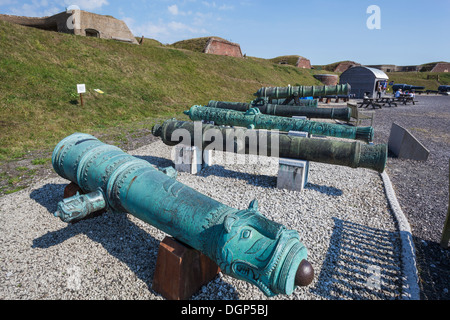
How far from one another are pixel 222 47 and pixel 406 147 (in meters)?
34.1

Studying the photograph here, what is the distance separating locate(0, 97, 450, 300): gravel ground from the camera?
11.2ft

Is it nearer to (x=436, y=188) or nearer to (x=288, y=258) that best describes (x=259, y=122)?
(x=436, y=188)

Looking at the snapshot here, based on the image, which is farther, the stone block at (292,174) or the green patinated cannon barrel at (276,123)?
the green patinated cannon barrel at (276,123)

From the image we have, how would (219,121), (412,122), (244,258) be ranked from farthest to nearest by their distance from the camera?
(412,122) < (219,121) < (244,258)

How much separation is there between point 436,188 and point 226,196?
18.1 ft

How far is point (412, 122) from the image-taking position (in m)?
16.5

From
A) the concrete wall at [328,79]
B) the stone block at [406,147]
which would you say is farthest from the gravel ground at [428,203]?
the concrete wall at [328,79]

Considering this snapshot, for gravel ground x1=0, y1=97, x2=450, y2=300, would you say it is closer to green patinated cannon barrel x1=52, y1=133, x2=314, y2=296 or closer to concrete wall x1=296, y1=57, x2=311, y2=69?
green patinated cannon barrel x1=52, y1=133, x2=314, y2=296

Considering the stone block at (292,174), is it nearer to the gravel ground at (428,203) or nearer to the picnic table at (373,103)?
the gravel ground at (428,203)

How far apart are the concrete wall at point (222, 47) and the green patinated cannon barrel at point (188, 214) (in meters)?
34.8

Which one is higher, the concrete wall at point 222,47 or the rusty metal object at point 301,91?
the concrete wall at point 222,47

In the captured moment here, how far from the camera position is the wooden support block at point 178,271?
3.10 metres
